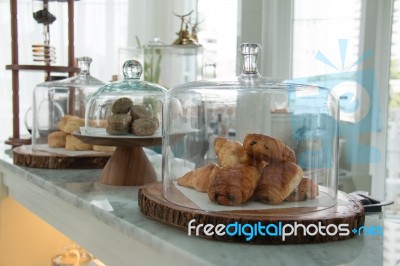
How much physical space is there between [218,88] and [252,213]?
0.84 ft

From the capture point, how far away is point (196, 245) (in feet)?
2.30

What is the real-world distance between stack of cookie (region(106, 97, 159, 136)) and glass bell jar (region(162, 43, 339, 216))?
17 centimetres

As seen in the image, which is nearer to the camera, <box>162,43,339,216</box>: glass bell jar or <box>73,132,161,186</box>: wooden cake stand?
<box>162,43,339,216</box>: glass bell jar

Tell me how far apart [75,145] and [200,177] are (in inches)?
25.7

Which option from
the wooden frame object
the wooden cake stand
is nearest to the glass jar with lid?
the wooden cake stand

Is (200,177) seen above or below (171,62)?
below

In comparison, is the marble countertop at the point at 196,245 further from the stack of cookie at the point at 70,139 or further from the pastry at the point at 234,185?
the stack of cookie at the point at 70,139

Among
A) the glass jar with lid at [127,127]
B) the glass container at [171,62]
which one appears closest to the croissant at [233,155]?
the glass jar with lid at [127,127]

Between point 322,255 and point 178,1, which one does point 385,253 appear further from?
point 178,1

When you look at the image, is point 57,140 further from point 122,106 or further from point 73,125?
point 122,106

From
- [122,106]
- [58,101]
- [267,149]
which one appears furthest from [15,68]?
[267,149]

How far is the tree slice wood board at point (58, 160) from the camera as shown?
134 centimetres

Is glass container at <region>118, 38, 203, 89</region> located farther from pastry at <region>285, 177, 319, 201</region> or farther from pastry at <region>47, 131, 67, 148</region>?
pastry at <region>285, 177, 319, 201</region>

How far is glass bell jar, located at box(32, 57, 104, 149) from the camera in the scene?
1.62 m
